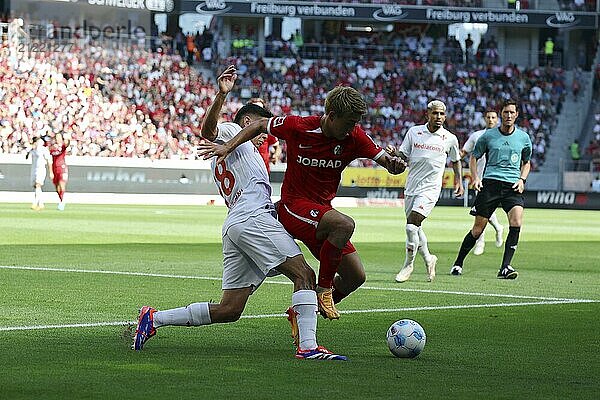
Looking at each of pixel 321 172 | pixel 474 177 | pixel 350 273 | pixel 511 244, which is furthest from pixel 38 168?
pixel 321 172

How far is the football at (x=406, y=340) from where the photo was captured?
8.45 metres

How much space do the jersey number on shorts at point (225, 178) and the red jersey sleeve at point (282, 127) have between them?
429 mm

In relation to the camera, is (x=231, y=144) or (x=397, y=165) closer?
(x=231, y=144)

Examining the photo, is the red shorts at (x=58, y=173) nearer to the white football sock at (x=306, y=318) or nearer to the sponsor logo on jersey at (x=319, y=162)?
the sponsor logo on jersey at (x=319, y=162)

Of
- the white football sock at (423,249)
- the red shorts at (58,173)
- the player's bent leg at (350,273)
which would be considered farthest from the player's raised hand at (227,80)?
the red shorts at (58,173)

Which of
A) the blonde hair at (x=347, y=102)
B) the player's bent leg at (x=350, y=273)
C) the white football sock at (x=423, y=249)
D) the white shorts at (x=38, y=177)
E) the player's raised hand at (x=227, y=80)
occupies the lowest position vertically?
the white shorts at (x=38, y=177)

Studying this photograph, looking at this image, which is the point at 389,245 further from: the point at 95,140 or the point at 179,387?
the point at 95,140

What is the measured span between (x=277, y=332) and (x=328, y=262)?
123 centimetres

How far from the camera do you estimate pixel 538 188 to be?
5328 centimetres

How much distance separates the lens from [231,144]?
8531 millimetres

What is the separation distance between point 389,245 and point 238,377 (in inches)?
653

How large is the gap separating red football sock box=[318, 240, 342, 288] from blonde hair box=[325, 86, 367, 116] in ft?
3.66

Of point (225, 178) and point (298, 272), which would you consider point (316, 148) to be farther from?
point (298, 272)

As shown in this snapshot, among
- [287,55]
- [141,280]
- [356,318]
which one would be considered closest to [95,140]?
[287,55]
